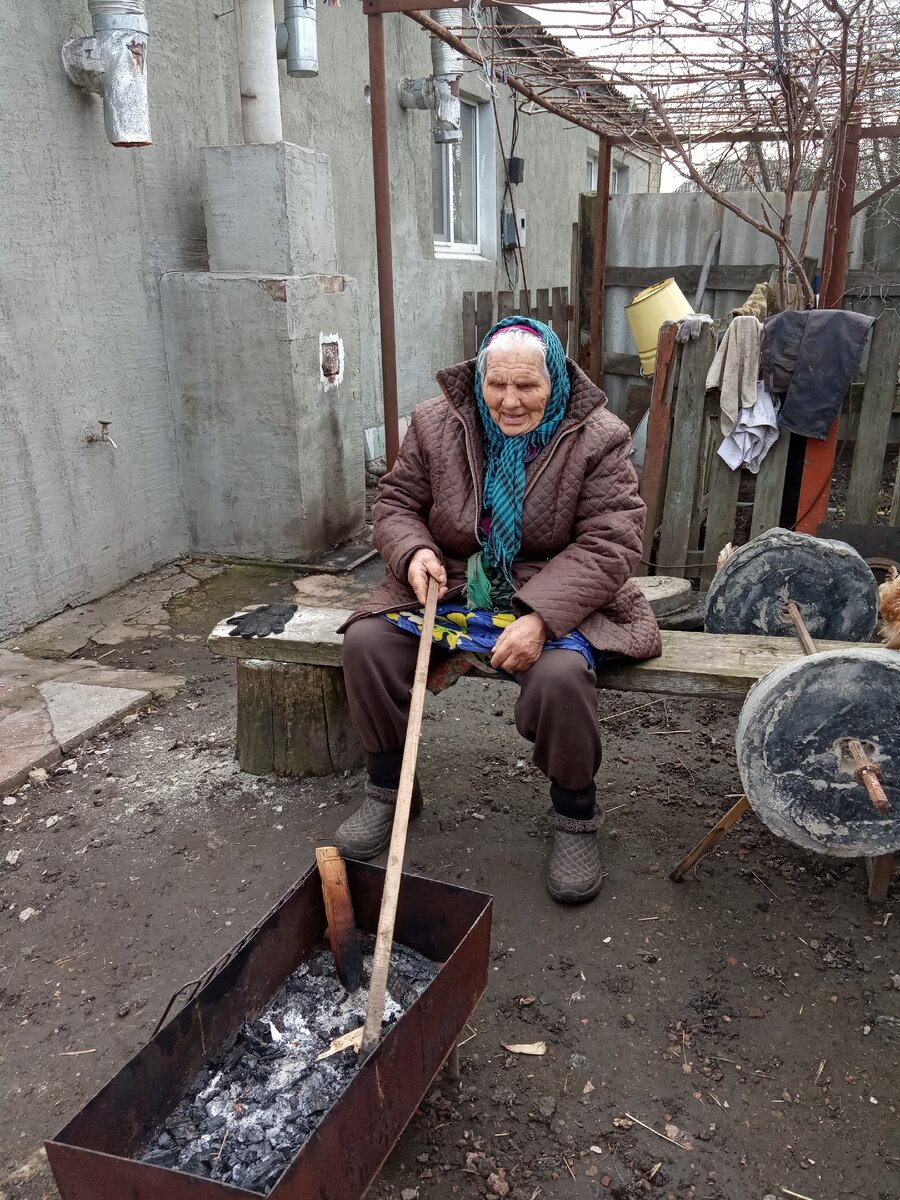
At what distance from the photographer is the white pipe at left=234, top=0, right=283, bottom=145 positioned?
17.8 ft

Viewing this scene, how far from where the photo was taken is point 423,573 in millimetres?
2924

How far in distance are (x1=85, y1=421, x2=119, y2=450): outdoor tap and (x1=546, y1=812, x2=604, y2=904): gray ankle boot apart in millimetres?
3514

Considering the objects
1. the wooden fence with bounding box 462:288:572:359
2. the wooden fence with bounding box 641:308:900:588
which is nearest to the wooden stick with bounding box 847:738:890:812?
the wooden fence with bounding box 641:308:900:588

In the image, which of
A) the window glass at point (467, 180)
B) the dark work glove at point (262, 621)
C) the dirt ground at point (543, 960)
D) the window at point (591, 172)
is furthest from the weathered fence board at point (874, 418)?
the window at point (591, 172)

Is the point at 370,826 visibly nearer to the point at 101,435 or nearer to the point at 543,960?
the point at 543,960

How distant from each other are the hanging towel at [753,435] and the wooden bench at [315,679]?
6.09ft

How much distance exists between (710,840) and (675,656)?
599 millimetres

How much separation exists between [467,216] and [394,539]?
8.49 m

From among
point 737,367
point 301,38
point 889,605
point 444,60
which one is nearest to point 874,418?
point 737,367

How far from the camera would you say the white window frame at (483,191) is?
10300 mm

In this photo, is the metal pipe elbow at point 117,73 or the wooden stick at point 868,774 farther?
the metal pipe elbow at point 117,73

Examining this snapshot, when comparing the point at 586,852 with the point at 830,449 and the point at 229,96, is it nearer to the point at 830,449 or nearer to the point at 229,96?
the point at 830,449

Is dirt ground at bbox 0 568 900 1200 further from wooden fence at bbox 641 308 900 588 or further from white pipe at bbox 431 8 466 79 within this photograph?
white pipe at bbox 431 8 466 79

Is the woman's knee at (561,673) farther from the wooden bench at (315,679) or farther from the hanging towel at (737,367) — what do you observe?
the hanging towel at (737,367)
